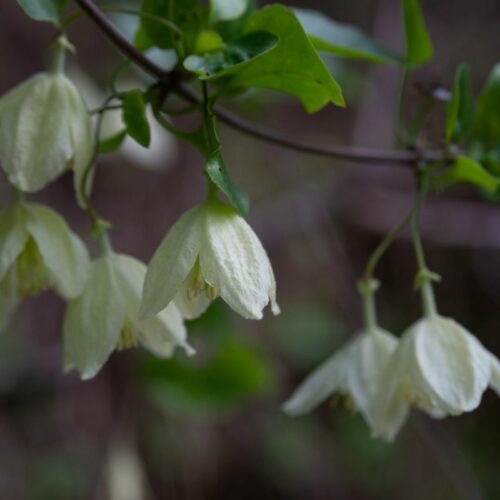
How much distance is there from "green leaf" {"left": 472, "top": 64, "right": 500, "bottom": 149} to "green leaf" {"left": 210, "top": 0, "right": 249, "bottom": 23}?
38 centimetres

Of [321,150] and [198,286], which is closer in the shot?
[198,286]

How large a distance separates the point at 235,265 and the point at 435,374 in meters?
0.31

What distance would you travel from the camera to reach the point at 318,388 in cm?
101

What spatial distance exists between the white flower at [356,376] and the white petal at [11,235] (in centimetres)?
43

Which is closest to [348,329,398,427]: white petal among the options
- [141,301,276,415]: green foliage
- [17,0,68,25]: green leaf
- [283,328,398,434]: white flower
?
[283,328,398,434]: white flower

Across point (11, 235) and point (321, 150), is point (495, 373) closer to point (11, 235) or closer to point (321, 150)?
point (321, 150)

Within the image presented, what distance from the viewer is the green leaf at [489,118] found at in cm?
107

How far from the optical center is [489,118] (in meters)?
1.08

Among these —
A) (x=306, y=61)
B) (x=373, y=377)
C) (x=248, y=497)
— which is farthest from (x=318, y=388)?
(x=248, y=497)

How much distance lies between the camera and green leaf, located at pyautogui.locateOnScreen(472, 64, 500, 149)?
1071 mm

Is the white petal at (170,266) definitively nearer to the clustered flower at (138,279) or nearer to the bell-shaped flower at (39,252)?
the clustered flower at (138,279)

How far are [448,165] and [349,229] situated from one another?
2.41 meters

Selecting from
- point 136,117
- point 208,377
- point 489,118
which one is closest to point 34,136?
point 136,117

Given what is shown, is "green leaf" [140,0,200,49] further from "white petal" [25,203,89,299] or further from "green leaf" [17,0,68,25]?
"white petal" [25,203,89,299]
